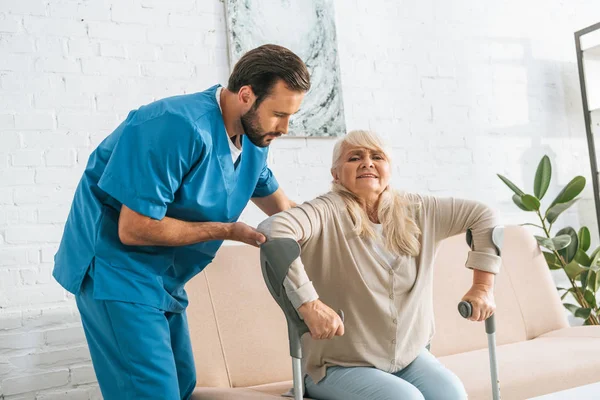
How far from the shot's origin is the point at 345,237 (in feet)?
5.93

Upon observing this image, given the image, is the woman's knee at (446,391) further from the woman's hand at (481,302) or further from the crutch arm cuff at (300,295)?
the crutch arm cuff at (300,295)

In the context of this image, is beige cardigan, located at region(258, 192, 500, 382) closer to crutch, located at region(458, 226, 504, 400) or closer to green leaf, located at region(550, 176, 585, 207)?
crutch, located at region(458, 226, 504, 400)

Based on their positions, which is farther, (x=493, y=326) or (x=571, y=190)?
(x=571, y=190)

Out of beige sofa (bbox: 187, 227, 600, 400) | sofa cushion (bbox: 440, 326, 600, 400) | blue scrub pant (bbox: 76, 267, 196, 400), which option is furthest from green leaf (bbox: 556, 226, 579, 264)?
blue scrub pant (bbox: 76, 267, 196, 400)

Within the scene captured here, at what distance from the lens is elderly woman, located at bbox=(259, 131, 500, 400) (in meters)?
1.73

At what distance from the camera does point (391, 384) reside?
1622 millimetres

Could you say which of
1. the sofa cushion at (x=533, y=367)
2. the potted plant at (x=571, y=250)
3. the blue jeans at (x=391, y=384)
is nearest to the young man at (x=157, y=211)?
the blue jeans at (x=391, y=384)

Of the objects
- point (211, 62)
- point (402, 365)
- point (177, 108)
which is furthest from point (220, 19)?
point (402, 365)

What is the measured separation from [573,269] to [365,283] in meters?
1.91

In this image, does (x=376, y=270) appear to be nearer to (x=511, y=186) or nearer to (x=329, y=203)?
(x=329, y=203)

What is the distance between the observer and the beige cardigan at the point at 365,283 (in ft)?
5.74

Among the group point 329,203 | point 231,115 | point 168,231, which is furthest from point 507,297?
point 168,231

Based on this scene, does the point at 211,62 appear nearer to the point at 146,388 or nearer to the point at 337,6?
the point at 337,6

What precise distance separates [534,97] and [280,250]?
254 cm
